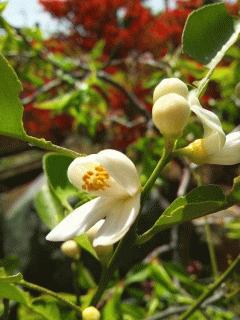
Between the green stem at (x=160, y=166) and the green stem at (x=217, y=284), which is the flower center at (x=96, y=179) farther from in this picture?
the green stem at (x=217, y=284)

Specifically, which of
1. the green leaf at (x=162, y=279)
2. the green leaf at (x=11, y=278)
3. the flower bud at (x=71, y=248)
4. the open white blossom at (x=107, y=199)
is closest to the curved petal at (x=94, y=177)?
the open white blossom at (x=107, y=199)

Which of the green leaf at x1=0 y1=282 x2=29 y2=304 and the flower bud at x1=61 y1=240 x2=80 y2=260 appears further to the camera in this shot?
the flower bud at x1=61 y1=240 x2=80 y2=260

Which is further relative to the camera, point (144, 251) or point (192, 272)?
point (144, 251)

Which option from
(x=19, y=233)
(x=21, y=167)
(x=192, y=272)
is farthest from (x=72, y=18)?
(x=192, y=272)

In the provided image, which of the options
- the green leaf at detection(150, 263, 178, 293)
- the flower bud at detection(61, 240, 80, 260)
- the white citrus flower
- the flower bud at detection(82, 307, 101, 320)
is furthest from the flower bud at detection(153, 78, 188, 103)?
the green leaf at detection(150, 263, 178, 293)

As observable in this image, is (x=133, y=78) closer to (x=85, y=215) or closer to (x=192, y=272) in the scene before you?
(x=192, y=272)

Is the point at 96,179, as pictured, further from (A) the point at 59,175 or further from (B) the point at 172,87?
(A) the point at 59,175

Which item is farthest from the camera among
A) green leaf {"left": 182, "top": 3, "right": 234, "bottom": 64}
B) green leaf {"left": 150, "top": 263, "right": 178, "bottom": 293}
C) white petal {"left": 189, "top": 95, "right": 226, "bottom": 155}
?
green leaf {"left": 150, "top": 263, "right": 178, "bottom": 293}

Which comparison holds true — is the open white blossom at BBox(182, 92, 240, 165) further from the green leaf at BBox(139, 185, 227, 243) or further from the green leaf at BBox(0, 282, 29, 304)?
the green leaf at BBox(0, 282, 29, 304)
